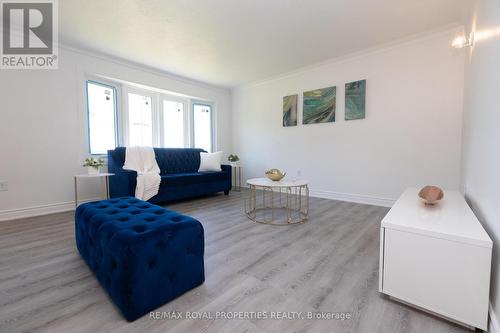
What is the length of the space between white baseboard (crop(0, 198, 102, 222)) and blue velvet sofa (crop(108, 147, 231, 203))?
61cm

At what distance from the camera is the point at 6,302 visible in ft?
4.36

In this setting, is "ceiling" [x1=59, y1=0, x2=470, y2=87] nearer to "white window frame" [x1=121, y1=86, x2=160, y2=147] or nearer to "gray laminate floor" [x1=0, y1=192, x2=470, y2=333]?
"white window frame" [x1=121, y1=86, x2=160, y2=147]

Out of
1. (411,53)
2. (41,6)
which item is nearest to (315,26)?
(411,53)

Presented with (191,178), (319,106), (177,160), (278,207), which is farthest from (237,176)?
(319,106)

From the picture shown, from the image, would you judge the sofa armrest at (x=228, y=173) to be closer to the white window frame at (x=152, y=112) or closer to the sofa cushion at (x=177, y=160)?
the sofa cushion at (x=177, y=160)

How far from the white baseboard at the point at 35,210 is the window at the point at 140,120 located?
1.41 metres

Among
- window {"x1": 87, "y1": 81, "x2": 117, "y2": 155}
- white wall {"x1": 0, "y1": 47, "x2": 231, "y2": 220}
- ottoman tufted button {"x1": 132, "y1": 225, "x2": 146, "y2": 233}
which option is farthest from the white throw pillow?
ottoman tufted button {"x1": 132, "y1": 225, "x2": 146, "y2": 233}

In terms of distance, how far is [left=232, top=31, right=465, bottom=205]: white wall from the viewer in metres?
3.00

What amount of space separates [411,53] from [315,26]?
1554 millimetres

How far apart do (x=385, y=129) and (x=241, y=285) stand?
3.23 m

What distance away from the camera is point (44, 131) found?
3143 mm

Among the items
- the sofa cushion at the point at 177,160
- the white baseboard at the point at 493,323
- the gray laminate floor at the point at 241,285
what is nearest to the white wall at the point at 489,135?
the white baseboard at the point at 493,323

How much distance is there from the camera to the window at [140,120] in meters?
4.20

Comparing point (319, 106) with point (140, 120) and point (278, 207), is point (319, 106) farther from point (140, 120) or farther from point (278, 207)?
point (140, 120)
